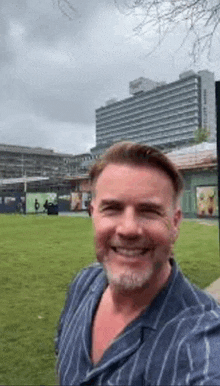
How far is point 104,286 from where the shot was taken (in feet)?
5.08

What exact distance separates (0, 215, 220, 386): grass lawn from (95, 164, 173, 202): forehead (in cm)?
24

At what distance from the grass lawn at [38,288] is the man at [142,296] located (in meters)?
0.21

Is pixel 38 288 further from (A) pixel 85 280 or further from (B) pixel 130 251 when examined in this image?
(B) pixel 130 251

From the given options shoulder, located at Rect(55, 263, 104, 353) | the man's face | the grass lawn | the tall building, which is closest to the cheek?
the man's face

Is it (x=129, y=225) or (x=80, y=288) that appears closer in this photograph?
(x=129, y=225)

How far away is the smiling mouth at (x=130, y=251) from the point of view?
1225mm

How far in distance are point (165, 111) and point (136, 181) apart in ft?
531

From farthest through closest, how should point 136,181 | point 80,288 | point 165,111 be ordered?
point 165,111 → point 80,288 → point 136,181

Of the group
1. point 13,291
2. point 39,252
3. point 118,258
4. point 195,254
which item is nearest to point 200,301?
point 118,258

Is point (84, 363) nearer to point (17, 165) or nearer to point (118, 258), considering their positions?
point (118, 258)

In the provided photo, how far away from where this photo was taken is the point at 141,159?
125cm

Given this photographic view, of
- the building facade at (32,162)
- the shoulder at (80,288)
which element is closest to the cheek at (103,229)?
the shoulder at (80,288)

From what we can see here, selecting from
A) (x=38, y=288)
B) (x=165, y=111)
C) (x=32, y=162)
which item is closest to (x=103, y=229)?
(x=38, y=288)

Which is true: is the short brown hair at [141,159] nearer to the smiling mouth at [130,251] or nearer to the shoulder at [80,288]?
the smiling mouth at [130,251]
